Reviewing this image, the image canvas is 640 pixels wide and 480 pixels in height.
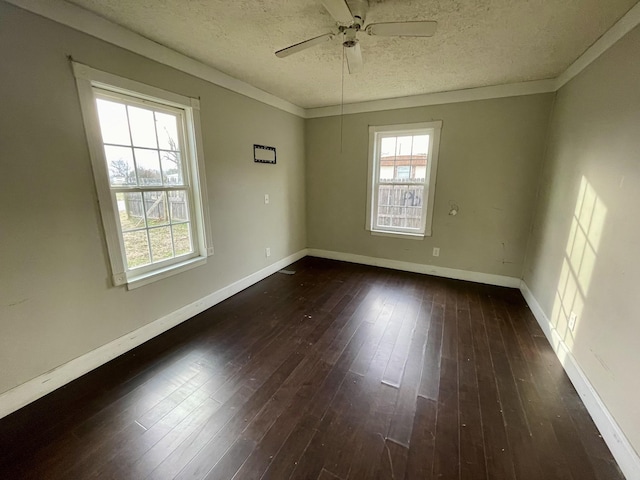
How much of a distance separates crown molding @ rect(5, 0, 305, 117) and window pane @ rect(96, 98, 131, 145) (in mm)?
429

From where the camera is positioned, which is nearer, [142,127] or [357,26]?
[357,26]

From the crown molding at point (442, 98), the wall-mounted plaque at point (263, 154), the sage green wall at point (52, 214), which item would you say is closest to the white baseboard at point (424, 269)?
the wall-mounted plaque at point (263, 154)

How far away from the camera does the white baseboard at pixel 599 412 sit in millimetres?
1281

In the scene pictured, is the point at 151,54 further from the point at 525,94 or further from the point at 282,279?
the point at 525,94

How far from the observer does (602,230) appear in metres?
1.78

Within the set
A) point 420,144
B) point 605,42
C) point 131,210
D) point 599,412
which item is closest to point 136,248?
point 131,210

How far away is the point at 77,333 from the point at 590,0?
3.99 metres

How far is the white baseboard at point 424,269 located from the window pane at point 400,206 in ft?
1.94

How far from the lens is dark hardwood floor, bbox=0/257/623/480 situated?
1330mm

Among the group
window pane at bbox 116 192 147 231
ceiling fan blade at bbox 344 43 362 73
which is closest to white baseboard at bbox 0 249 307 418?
window pane at bbox 116 192 147 231

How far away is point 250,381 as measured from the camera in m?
1.89

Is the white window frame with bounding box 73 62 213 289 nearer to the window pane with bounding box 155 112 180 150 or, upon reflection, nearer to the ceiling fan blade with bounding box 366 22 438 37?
the window pane with bounding box 155 112 180 150

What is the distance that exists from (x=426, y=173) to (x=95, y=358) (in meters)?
4.09

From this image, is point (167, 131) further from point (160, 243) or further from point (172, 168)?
point (160, 243)
